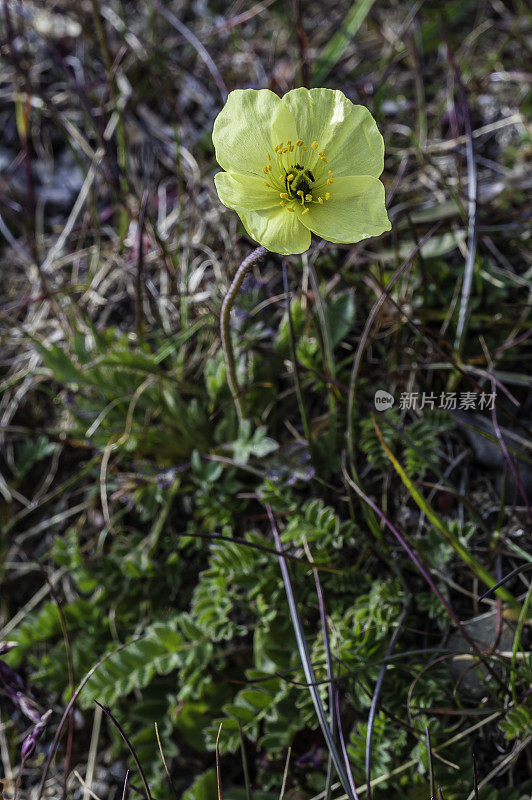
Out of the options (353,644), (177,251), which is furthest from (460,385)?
(177,251)

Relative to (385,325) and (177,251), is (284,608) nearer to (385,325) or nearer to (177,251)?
(385,325)

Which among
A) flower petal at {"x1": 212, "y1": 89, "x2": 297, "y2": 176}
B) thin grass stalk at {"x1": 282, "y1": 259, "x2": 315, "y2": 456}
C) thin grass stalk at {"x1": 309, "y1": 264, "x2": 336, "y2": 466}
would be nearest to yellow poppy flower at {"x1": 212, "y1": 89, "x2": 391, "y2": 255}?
flower petal at {"x1": 212, "y1": 89, "x2": 297, "y2": 176}

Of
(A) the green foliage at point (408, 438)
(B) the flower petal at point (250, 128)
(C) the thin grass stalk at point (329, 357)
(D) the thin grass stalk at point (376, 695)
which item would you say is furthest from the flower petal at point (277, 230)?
(D) the thin grass stalk at point (376, 695)

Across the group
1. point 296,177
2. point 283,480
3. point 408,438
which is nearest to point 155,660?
point 283,480

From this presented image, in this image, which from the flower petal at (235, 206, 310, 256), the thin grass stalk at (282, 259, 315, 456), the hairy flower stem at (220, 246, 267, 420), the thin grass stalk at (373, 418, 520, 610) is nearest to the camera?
the flower petal at (235, 206, 310, 256)

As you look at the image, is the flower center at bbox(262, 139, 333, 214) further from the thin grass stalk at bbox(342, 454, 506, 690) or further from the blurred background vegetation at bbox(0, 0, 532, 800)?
the thin grass stalk at bbox(342, 454, 506, 690)

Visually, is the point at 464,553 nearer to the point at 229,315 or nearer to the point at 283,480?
the point at 283,480

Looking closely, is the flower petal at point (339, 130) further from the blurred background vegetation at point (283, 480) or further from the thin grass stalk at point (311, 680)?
the thin grass stalk at point (311, 680)
